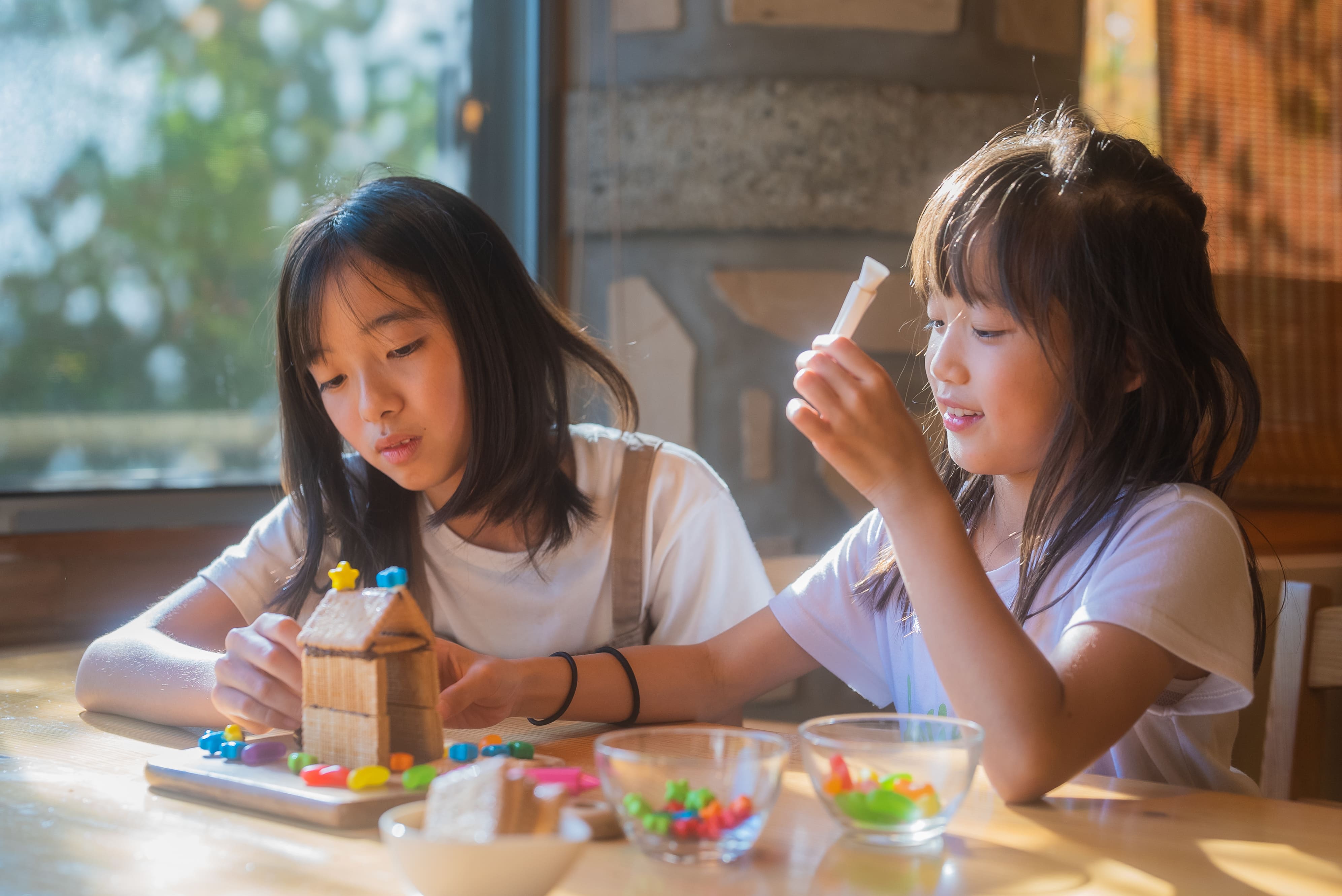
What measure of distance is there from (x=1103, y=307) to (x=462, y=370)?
2.29 feet

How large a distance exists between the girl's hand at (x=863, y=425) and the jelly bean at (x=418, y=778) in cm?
36

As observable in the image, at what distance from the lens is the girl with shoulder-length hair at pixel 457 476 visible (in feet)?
4.35

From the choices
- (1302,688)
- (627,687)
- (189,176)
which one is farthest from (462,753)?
(189,176)

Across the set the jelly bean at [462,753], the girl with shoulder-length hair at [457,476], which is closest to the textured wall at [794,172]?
the girl with shoulder-length hair at [457,476]

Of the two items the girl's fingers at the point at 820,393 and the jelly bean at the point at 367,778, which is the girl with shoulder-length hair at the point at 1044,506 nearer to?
the girl's fingers at the point at 820,393

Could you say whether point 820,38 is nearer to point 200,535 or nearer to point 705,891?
point 200,535

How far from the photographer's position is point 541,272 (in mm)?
2184

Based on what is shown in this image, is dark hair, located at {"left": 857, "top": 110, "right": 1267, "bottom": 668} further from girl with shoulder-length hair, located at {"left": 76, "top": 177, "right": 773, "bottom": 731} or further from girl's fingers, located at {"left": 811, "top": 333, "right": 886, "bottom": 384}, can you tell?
girl with shoulder-length hair, located at {"left": 76, "top": 177, "right": 773, "bottom": 731}

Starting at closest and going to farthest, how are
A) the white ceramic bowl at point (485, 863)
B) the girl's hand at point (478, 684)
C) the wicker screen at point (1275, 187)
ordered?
the white ceramic bowl at point (485, 863), the girl's hand at point (478, 684), the wicker screen at point (1275, 187)

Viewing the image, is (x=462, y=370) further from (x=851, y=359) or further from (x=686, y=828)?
(x=686, y=828)

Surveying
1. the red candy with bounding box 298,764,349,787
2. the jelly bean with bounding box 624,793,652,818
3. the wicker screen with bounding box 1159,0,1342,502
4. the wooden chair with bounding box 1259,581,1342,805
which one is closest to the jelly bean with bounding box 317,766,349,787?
the red candy with bounding box 298,764,349,787

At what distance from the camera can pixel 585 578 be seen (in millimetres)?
1408

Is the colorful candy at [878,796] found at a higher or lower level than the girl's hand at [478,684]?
higher

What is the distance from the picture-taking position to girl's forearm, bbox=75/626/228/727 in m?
1.10
